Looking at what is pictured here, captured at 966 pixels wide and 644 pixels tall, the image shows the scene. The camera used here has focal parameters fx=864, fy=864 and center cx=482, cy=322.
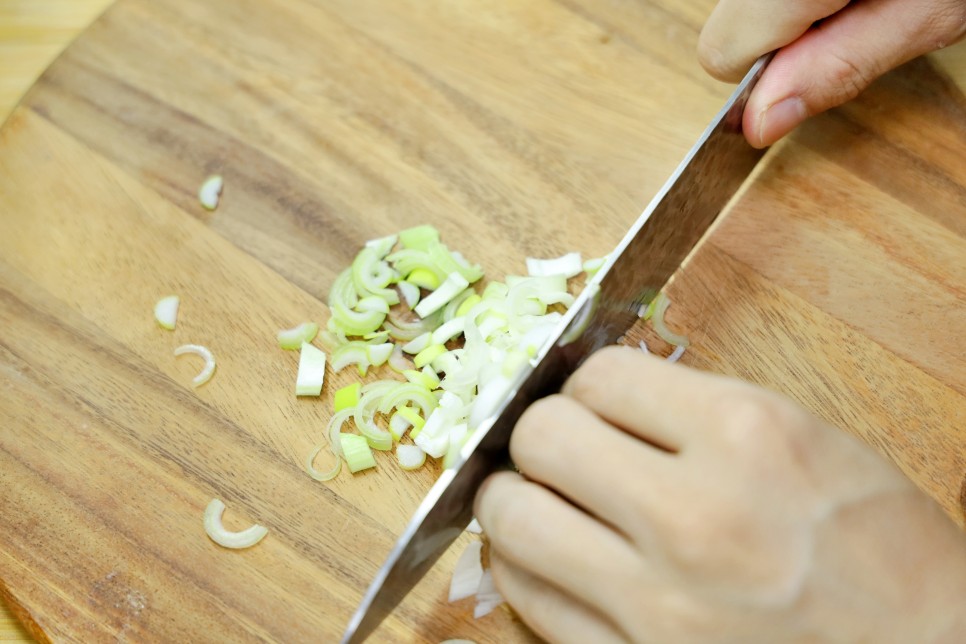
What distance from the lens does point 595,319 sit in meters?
1.00

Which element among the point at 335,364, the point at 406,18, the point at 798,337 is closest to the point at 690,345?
the point at 798,337

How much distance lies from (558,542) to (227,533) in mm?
461

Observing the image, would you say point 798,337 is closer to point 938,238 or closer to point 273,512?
point 938,238

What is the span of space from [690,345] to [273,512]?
1.96 feet

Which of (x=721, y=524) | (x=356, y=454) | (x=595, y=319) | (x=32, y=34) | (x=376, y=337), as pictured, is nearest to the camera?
(x=721, y=524)

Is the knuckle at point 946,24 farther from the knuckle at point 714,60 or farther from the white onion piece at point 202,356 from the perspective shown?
the white onion piece at point 202,356

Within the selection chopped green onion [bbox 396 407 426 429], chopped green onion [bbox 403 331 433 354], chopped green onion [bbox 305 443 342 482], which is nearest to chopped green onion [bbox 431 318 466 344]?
chopped green onion [bbox 403 331 433 354]

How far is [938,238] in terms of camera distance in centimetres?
125

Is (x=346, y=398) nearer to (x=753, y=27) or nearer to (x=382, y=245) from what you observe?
(x=382, y=245)

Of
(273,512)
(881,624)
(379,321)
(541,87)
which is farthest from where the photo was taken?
(541,87)

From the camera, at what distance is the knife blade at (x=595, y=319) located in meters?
0.88

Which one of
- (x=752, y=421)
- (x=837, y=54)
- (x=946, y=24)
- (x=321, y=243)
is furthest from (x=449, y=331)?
(x=946, y=24)

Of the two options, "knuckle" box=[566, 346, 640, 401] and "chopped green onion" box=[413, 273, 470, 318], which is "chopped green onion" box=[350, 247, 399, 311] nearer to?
"chopped green onion" box=[413, 273, 470, 318]

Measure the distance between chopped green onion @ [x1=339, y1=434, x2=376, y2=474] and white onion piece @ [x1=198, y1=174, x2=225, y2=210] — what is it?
0.44m
